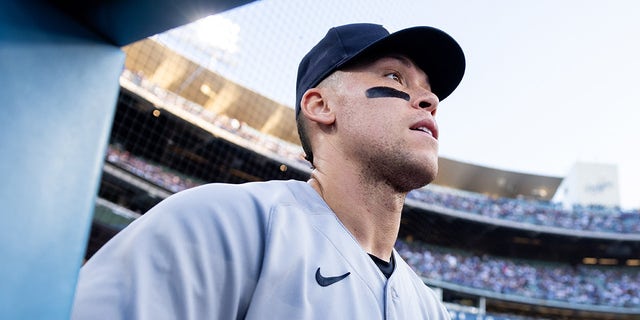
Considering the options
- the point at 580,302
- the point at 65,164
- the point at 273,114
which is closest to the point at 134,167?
the point at 273,114

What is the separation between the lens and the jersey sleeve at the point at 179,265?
823 millimetres

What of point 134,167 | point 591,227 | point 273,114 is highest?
point 273,114

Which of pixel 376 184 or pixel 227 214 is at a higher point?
pixel 376 184

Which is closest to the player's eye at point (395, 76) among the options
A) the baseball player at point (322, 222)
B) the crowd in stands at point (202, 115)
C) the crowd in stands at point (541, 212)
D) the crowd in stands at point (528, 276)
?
the baseball player at point (322, 222)

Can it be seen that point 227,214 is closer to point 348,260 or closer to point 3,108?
point 348,260

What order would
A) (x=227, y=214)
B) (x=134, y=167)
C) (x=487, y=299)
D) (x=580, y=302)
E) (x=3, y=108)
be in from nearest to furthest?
1. (x=3, y=108)
2. (x=227, y=214)
3. (x=134, y=167)
4. (x=580, y=302)
5. (x=487, y=299)

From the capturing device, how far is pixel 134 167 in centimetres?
1977

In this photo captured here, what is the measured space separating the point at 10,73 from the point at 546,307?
27478mm

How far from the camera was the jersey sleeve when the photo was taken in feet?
2.70

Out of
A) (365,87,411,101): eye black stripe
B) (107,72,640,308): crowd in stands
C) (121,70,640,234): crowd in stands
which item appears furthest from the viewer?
(121,70,640,234): crowd in stands

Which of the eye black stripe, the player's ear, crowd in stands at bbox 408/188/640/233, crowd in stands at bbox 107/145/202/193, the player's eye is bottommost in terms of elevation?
the player's ear

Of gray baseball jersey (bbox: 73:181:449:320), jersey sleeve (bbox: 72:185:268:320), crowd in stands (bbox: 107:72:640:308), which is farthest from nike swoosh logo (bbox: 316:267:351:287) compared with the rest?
crowd in stands (bbox: 107:72:640:308)

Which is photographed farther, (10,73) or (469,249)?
(469,249)

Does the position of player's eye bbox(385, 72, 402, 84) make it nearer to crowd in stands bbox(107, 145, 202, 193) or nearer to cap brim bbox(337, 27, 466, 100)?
cap brim bbox(337, 27, 466, 100)
